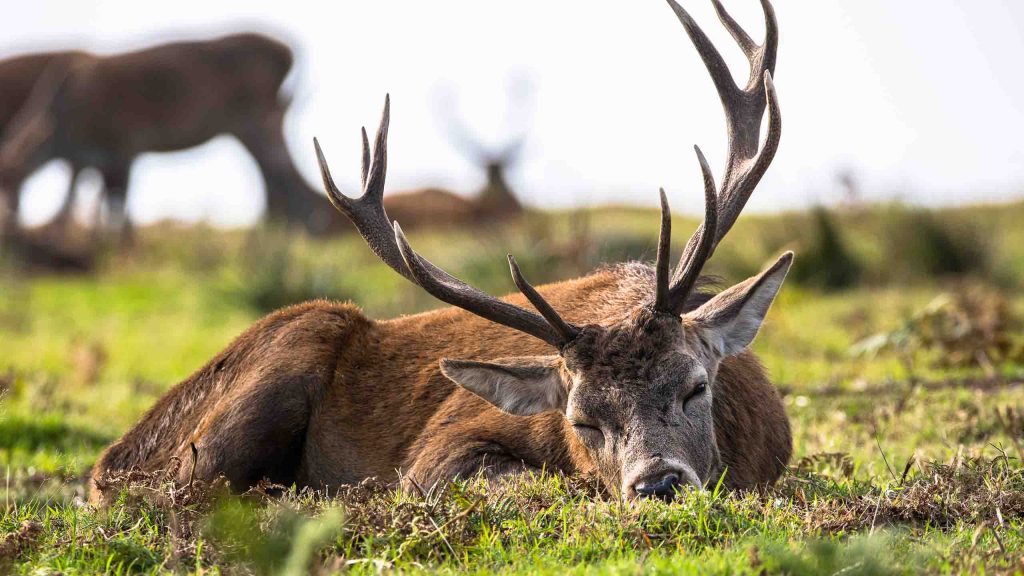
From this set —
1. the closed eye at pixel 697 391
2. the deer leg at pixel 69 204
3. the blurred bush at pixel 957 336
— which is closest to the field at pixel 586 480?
the blurred bush at pixel 957 336

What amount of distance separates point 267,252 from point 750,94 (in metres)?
12.9

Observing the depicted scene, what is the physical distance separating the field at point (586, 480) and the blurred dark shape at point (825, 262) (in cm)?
4

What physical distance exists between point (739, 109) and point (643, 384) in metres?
1.92

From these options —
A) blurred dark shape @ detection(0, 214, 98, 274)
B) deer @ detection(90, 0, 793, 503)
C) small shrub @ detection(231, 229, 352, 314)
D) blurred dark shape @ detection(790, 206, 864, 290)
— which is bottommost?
blurred dark shape @ detection(0, 214, 98, 274)

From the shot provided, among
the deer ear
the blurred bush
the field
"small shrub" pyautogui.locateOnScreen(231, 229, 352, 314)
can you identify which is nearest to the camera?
the field

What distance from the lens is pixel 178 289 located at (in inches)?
846

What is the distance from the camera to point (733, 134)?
21.0ft

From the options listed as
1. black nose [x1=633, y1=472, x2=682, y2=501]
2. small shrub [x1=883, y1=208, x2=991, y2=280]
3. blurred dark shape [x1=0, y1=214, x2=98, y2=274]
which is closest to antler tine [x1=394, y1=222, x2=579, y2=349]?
black nose [x1=633, y1=472, x2=682, y2=501]

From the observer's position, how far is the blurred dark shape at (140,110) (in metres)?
25.6

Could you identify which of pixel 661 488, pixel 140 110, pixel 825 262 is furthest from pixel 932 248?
pixel 140 110

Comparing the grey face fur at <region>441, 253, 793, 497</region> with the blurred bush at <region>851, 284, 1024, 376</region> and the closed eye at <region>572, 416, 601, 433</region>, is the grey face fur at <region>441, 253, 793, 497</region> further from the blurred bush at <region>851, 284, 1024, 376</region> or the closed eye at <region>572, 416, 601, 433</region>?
the blurred bush at <region>851, 284, 1024, 376</region>

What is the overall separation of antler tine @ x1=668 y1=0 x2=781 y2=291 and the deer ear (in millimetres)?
855

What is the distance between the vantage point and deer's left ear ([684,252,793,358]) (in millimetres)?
5730

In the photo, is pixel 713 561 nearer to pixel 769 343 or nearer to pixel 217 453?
pixel 217 453
